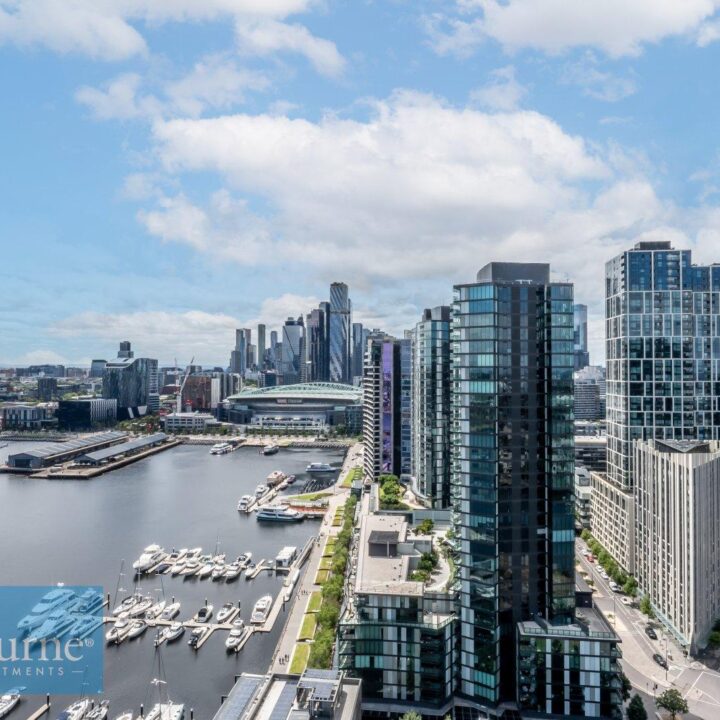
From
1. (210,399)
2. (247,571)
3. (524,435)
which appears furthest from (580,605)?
(210,399)

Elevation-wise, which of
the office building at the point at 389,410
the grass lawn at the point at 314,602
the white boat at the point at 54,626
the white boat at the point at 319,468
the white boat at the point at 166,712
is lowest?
the white boat at the point at 166,712

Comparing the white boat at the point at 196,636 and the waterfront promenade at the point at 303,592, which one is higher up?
the waterfront promenade at the point at 303,592

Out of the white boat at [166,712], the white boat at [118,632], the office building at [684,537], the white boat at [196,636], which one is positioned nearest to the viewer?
the white boat at [166,712]

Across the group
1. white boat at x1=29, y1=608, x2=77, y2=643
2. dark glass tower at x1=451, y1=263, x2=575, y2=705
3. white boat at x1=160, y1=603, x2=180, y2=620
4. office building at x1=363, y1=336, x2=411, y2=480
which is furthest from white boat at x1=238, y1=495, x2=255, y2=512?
dark glass tower at x1=451, y1=263, x2=575, y2=705

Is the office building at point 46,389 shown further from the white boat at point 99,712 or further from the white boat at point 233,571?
the white boat at point 99,712

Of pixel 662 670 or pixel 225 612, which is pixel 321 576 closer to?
pixel 225 612

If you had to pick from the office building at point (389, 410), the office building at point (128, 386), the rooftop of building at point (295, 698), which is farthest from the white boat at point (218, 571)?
the office building at point (128, 386)

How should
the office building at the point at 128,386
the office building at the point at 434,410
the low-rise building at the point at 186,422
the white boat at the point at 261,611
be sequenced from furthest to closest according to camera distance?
the office building at the point at 128,386 < the low-rise building at the point at 186,422 < the office building at the point at 434,410 < the white boat at the point at 261,611
